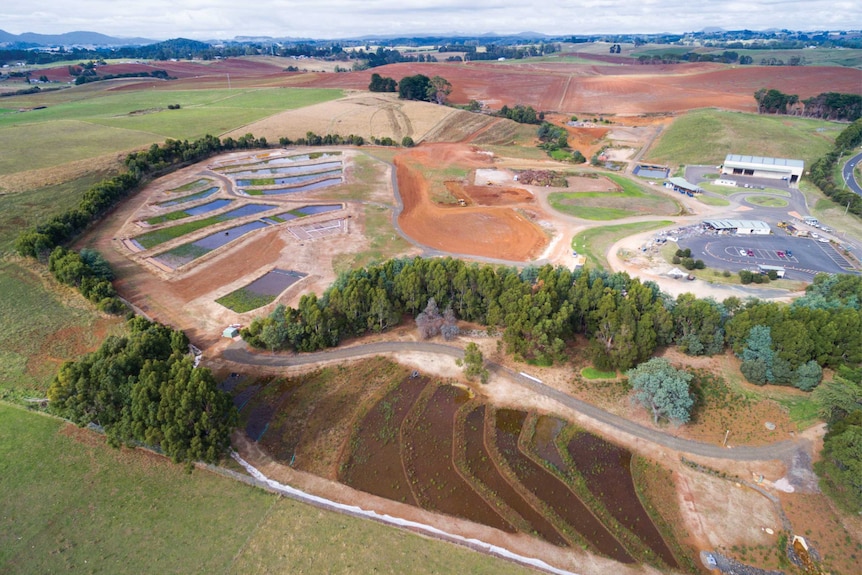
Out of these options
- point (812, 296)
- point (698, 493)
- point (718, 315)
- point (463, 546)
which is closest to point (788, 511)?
point (698, 493)

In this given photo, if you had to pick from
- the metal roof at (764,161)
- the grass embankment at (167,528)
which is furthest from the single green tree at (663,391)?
the metal roof at (764,161)

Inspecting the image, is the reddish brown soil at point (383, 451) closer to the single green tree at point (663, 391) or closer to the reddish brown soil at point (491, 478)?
the reddish brown soil at point (491, 478)

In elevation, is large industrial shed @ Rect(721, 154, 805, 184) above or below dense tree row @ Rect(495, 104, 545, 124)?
below

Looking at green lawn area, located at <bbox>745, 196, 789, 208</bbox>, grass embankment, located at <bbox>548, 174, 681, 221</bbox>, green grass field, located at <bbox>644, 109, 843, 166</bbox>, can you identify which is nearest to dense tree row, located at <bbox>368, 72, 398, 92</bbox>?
green grass field, located at <bbox>644, 109, 843, 166</bbox>

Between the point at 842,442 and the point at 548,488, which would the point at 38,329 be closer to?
the point at 548,488

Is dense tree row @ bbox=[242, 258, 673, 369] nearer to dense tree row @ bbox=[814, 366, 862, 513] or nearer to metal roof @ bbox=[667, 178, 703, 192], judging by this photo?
dense tree row @ bbox=[814, 366, 862, 513]
